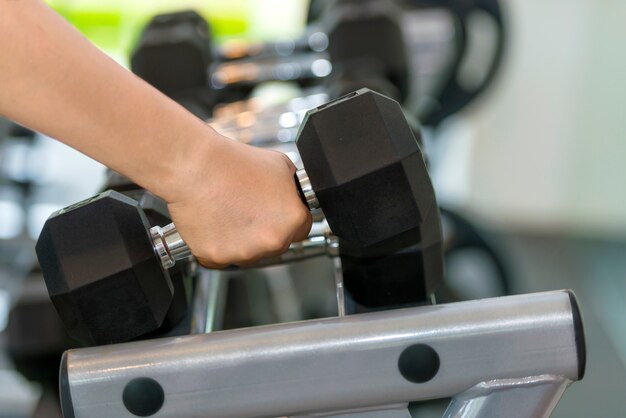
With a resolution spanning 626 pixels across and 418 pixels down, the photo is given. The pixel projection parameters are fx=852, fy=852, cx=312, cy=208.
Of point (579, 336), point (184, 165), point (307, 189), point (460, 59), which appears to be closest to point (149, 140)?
point (184, 165)

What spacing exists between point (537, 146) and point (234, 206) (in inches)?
83.3

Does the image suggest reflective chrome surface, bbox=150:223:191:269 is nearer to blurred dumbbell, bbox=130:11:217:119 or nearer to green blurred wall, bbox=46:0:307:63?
blurred dumbbell, bbox=130:11:217:119

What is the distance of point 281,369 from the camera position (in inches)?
28.2

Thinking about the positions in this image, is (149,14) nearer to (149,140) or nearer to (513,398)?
(149,140)

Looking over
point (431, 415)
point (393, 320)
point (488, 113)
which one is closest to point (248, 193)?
point (393, 320)

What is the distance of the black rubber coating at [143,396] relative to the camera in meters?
0.71

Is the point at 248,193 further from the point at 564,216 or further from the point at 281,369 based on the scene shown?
the point at 564,216

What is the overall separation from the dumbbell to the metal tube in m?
0.04

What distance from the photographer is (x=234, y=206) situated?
0.74 metres

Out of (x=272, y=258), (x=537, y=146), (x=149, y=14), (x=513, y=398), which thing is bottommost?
(x=537, y=146)

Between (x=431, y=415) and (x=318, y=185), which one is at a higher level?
(x=318, y=185)

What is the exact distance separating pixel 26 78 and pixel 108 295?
20 cm

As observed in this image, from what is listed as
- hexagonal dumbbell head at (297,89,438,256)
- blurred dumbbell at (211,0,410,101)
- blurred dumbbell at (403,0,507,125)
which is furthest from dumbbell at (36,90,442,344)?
blurred dumbbell at (403,0,507,125)

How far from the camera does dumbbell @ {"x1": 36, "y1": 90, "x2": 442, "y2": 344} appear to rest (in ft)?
2.39
